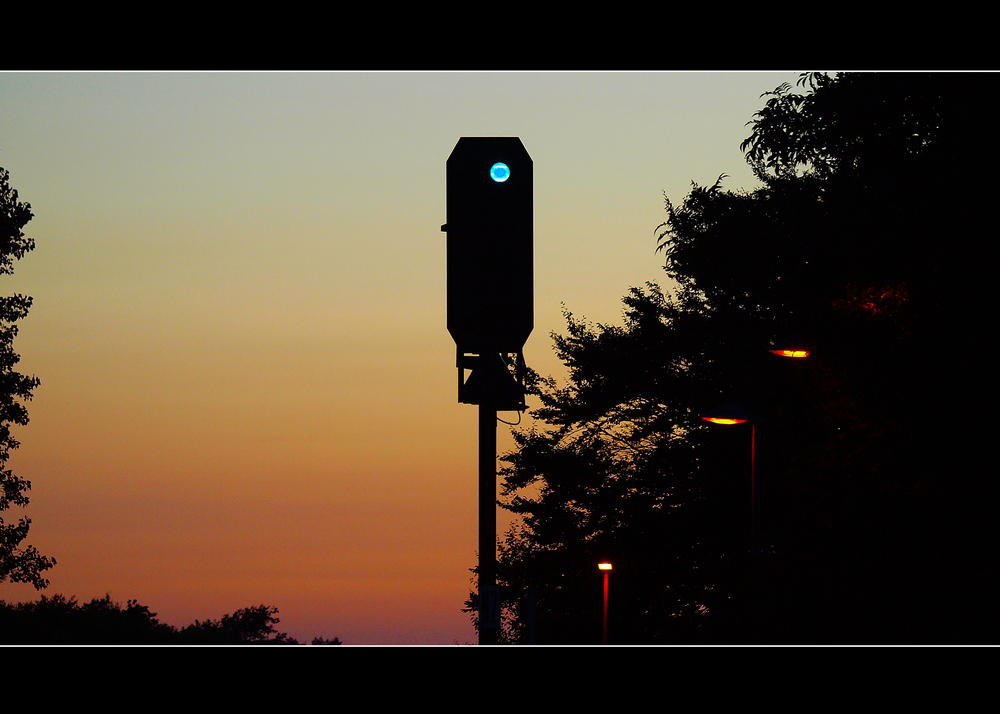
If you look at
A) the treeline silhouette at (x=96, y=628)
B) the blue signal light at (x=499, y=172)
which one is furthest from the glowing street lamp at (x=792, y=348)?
the blue signal light at (x=499, y=172)

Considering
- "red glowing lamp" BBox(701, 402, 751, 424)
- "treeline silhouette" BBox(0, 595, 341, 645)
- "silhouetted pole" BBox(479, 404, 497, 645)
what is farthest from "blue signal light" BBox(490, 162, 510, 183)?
"red glowing lamp" BBox(701, 402, 751, 424)

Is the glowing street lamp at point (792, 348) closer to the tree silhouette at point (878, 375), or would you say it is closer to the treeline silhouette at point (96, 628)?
the tree silhouette at point (878, 375)

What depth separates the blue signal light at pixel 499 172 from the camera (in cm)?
526

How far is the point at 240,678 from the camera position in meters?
3.02

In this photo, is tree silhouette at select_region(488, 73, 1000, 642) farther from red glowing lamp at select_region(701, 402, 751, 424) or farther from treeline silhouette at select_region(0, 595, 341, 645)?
treeline silhouette at select_region(0, 595, 341, 645)

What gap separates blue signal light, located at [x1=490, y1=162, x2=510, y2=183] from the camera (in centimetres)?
526

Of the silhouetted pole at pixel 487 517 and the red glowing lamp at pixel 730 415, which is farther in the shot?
the red glowing lamp at pixel 730 415

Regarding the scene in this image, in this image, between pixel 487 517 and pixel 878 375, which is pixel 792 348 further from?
pixel 487 517

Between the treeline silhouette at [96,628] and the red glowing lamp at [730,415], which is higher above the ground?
the red glowing lamp at [730,415]

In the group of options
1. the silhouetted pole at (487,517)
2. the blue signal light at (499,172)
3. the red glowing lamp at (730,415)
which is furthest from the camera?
the red glowing lamp at (730,415)

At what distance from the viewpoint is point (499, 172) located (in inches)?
207

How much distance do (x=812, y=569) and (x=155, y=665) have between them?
1770cm
